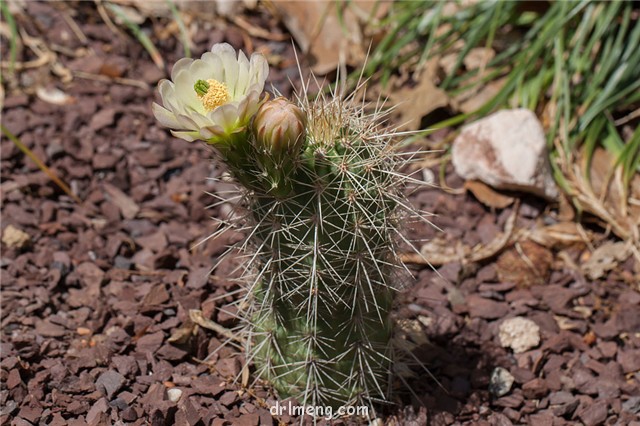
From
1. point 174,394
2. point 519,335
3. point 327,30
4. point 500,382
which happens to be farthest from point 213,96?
point 327,30

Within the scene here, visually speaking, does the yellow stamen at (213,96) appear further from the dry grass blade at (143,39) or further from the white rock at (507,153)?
the dry grass blade at (143,39)

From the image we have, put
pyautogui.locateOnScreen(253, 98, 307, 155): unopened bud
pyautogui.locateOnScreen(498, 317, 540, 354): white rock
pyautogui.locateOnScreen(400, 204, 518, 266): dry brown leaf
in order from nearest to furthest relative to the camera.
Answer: pyautogui.locateOnScreen(253, 98, 307, 155): unopened bud < pyautogui.locateOnScreen(498, 317, 540, 354): white rock < pyautogui.locateOnScreen(400, 204, 518, 266): dry brown leaf

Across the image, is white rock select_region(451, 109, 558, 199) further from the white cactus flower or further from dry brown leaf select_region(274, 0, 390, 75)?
the white cactus flower

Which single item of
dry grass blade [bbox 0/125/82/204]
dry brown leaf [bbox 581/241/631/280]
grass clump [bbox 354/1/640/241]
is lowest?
dry grass blade [bbox 0/125/82/204]

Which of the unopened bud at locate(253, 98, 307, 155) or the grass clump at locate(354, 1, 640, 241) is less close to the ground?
the unopened bud at locate(253, 98, 307, 155)

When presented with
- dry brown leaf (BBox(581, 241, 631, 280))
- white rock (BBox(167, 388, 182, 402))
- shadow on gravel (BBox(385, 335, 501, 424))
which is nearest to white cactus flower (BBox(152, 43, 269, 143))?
white rock (BBox(167, 388, 182, 402))

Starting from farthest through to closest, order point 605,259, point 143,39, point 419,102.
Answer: point 143,39 → point 419,102 → point 605,259

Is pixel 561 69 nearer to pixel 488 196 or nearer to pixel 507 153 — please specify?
pixel 507 153
